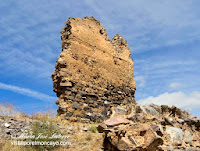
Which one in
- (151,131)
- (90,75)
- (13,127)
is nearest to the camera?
(151,131)

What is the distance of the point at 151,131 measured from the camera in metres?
3.45

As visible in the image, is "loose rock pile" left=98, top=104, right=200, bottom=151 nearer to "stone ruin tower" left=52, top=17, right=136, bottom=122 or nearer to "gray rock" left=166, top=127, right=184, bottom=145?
"gray rock" left=166, top=127, right=184, bottom=145

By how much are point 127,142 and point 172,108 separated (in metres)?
3.08

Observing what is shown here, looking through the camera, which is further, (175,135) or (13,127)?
(13,127)

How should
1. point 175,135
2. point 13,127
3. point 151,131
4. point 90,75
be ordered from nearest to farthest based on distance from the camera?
point 151,131 < point 175,135 < point 13,127 < point 90,75

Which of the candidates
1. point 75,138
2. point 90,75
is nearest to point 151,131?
A: point 75,138

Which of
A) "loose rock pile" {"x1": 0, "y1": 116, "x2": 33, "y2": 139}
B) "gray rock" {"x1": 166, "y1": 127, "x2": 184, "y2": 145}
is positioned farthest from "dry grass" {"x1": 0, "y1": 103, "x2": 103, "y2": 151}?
"gray rock" {"x1": 166, "y1": 127, "x2": 184, "y2": 145}

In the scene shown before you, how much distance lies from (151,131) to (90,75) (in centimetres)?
479

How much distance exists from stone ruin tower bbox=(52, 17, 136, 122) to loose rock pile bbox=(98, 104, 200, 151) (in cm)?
99

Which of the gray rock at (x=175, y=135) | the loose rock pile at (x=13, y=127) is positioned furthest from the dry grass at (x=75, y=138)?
the gray rock at (x=175, y=135)

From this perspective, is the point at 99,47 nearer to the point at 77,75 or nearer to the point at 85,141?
the point at 77,75

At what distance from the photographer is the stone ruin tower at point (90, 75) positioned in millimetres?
7020

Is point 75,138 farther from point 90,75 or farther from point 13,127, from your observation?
point 90,75

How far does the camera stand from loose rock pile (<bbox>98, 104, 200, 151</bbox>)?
3.40 meters
